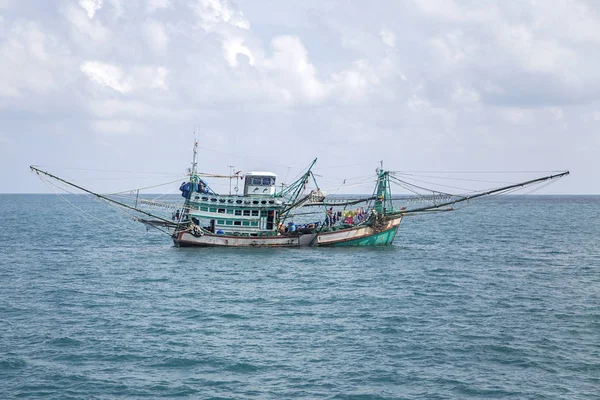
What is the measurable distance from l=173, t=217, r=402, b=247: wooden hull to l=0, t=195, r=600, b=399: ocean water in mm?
1253

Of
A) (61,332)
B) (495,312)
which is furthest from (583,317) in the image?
(61,332)

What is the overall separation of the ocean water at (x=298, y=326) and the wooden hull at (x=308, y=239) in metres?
1.25

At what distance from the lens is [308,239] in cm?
7062

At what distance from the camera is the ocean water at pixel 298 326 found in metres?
28.6

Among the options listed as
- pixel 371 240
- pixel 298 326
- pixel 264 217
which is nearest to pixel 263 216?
pixel 264 217

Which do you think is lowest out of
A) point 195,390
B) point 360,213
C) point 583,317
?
point 195,390

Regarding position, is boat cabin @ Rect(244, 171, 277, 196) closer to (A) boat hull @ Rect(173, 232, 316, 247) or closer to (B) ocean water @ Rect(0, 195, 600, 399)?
(A) boat hull @ Rect(173, 232, 316, 247)

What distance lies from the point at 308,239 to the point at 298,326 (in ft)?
107

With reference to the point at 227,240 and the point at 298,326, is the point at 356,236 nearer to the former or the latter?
the point at 227,240

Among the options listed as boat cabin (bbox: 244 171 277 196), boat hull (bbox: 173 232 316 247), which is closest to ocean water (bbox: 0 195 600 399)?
boat hull (bbox: 173 232 316 247)

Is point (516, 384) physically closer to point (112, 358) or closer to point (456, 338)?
point (456, 338)

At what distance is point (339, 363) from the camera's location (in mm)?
31203

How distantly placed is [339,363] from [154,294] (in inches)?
806

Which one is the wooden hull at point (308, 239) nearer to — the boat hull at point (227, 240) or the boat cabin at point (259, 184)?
the boat hull at point (227, 240)
